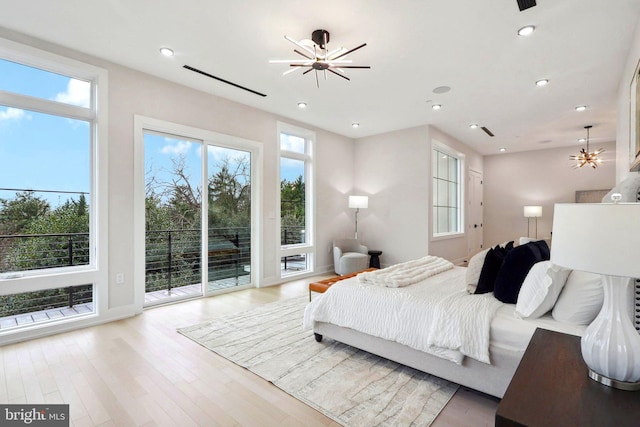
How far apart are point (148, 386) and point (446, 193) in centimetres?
661

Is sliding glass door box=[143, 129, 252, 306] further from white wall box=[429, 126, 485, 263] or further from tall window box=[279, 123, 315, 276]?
white wall box=[429, 126, 485, 263]

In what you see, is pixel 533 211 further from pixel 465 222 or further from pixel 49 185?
pixel 49 185

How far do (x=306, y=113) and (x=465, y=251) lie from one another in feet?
16.7

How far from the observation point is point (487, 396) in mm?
2045

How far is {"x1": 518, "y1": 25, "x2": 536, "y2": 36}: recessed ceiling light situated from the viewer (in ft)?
9.28

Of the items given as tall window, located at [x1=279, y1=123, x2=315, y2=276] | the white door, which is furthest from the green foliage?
the white door

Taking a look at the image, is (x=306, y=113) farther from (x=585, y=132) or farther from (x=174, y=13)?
(x=585, y=132)

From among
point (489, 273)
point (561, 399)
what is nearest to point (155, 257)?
point (489, 273)

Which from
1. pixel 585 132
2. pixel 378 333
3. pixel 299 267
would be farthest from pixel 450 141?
pixel 378 333

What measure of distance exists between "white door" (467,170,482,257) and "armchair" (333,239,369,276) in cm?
327

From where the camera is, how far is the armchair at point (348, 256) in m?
5.68

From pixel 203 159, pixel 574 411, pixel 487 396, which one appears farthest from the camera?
pixel 203 159

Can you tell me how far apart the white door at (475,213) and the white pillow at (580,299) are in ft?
20.4

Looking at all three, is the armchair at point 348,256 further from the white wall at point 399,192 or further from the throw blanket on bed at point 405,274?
the throw blanket on bed at point 405,274
